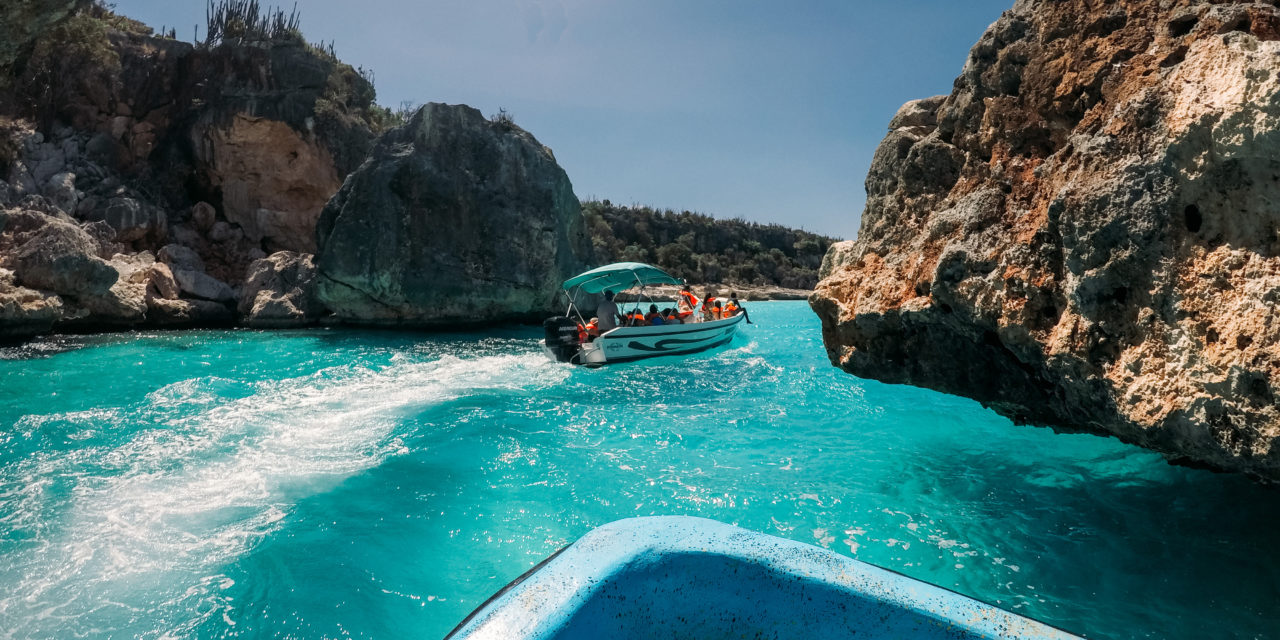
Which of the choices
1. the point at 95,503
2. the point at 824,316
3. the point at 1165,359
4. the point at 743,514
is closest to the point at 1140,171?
the point at 1165,359

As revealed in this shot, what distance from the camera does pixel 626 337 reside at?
1440cm

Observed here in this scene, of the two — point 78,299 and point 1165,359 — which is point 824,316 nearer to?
point 1165,359

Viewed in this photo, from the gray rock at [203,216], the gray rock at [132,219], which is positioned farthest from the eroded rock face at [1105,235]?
the gray rock at [203,216]

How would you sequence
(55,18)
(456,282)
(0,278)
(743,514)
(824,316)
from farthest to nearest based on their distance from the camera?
(456,282) < (0,278) < (55,18) < (824,316) < (743,514)

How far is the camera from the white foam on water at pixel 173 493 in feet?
12.7

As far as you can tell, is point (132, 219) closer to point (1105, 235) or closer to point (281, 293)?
point (281, 293)

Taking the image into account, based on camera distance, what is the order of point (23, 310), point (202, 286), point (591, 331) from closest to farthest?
point (23, 310)
point (591, 331)
point (202, 286)

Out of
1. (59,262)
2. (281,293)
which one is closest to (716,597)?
(59,262)

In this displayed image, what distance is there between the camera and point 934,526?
16.4ft

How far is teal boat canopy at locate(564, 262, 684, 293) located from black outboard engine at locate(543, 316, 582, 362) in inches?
58.4

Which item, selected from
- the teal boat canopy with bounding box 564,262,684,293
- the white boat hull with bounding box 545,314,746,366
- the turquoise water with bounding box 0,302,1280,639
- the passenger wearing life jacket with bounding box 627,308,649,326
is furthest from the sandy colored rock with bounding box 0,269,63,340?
the passenger wearing life jacket with bounding box 627,308,649,326

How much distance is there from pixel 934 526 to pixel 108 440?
30.7ft

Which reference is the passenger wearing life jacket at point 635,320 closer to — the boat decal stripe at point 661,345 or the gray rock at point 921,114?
the boat decal stripe at point 661,345

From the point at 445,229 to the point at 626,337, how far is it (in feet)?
34.3
